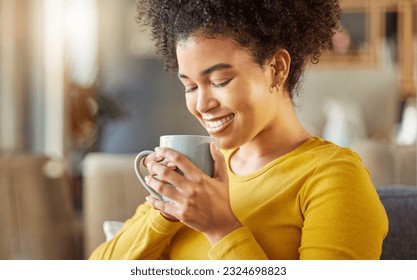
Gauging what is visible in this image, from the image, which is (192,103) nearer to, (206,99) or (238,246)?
(206,99)

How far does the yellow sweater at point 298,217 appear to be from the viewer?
22.3 inches

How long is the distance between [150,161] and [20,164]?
2.67 feet

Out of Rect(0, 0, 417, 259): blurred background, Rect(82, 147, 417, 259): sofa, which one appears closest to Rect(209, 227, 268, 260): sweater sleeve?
Rect(0, 0, 417, 259): blurred background

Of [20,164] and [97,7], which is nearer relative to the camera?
[20,164]

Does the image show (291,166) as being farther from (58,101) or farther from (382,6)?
(382,6)

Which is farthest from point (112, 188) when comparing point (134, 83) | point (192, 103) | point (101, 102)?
point (134, 83)

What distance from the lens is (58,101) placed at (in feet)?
8.79

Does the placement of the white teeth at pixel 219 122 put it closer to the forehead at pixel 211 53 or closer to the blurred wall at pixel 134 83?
the forehead at pixel 211 53

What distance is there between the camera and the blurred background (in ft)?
4.23

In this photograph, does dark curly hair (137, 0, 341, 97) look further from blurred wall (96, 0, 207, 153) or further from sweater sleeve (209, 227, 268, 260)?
blurred wall (96, 0, 207, 153)

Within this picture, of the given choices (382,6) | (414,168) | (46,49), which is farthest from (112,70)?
(414,168)

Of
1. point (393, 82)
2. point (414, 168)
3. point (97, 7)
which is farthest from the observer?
point (97, 7)

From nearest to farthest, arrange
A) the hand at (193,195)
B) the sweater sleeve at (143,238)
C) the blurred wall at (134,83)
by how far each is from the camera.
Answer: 1. the hand at (193,195)
2. the sweater sleeve at (143,238)
3. the blurred wall at (134,83)

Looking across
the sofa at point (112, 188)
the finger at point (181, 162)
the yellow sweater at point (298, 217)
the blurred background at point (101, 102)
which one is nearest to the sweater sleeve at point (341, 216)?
the yellow sweater at point (298, 217)
